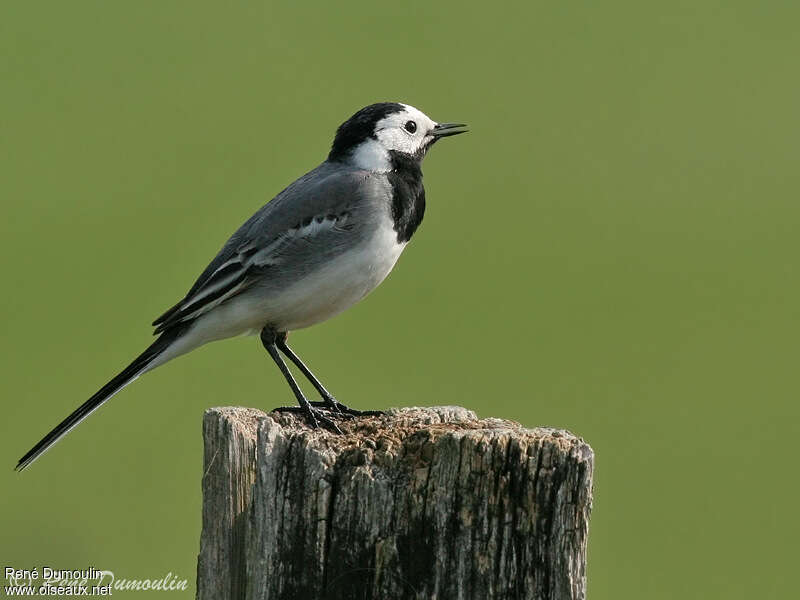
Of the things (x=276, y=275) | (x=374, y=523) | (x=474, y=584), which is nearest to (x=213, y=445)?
(x=374, y=523)

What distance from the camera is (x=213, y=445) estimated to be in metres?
4.41

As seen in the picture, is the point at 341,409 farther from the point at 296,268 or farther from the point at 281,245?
the point at 281,245

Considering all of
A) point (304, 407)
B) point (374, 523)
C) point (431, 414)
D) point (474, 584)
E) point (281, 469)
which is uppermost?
point (304, 407)

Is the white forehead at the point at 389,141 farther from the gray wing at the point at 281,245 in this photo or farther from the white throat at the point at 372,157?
the gray wing at the point at 281,245

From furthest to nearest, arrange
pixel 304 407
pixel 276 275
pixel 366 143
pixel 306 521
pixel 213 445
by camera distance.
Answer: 1. pixel 366 143
2. pixel 276 275
3. pixel 304 407
4. pixel 213 445
5. pixel 306 521

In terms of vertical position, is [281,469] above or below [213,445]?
below

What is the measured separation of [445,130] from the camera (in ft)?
25.5

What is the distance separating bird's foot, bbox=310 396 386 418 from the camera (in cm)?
602

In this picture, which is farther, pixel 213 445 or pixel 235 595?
pixel 213 445

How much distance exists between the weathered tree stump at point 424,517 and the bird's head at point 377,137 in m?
3.55

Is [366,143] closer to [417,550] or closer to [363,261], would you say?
[363,261]

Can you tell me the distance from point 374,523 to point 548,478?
0.60 meters

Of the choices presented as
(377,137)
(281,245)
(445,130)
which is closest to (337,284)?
(281,245)

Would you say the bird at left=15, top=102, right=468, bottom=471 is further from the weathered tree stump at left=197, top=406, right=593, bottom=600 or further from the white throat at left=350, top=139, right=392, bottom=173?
the weathered tree stump at left=197, top=406, right=593, bottom=600
